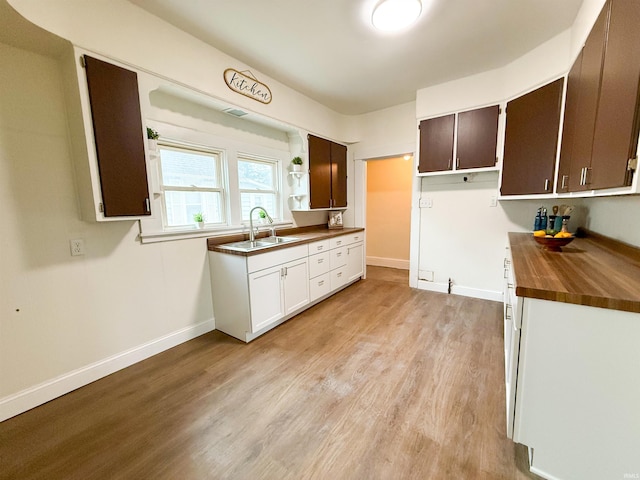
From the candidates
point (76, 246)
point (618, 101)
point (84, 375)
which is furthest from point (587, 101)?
point (84, 375)

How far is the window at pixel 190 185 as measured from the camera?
7.91 feet

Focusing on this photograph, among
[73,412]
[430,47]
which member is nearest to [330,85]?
[430,47]

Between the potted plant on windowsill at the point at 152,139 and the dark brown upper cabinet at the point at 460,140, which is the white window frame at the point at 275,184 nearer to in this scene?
the potted plant on windowsill at the point at 152,139

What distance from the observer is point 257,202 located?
10.7 ft

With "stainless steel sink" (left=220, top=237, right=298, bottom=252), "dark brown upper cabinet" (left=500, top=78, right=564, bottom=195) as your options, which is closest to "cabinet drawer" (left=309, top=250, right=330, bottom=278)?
"stainless steel sink" (left=220, top=237, right=298, bottom=252)

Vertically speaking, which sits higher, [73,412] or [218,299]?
[218,299]

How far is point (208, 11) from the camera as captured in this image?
6.27 ft

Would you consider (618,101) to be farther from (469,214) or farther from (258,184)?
(258,184)

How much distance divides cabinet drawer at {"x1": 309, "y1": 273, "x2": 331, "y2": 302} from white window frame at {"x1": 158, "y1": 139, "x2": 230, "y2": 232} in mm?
1270

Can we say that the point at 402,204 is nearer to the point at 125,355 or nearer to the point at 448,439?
the point at 448,439

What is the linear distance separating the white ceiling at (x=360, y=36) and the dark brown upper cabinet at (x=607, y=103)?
698 mm

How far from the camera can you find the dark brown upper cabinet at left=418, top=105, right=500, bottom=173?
2936 mm

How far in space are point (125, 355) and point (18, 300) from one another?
0.81 metres

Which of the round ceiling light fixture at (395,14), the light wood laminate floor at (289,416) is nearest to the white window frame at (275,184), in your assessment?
the light wood laminate floor at (289,416)
